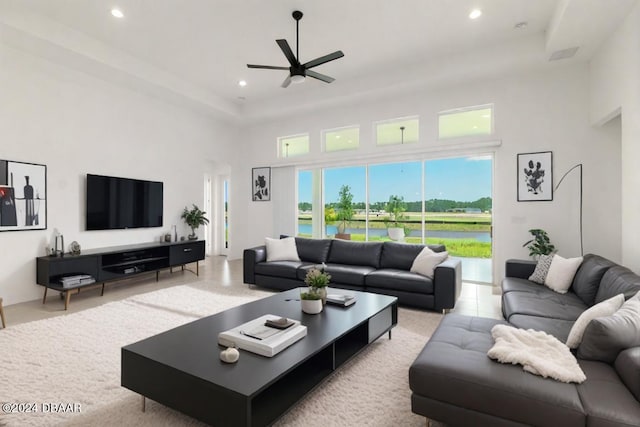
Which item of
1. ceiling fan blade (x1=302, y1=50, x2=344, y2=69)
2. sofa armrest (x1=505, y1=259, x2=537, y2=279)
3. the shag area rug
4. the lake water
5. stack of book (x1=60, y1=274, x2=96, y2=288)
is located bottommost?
the shag area rug

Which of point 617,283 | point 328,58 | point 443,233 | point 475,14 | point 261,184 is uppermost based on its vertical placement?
point 475,14

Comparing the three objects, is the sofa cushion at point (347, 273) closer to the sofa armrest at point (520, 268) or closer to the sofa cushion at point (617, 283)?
the sofa armrest at point (520, 268)

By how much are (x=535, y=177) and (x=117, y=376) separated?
5.78 m

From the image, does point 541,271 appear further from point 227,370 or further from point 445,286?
point 227,370

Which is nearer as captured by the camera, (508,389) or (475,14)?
(508,389)

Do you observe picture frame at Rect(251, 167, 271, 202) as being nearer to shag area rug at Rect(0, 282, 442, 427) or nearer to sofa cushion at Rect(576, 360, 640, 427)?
shag area rug at Rect(0, 282, 442, 427)

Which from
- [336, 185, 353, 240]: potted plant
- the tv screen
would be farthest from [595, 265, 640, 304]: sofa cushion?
the tv screen

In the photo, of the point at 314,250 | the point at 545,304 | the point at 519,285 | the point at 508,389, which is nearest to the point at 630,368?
the point at 508,389

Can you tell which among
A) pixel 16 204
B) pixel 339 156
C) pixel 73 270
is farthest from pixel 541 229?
pixel 16 204

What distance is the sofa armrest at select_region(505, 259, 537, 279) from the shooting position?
3877 millimetres

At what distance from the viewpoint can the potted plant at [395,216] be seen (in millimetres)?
6258

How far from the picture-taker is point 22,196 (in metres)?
4.36

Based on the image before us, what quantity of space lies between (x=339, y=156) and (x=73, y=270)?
4862 mm

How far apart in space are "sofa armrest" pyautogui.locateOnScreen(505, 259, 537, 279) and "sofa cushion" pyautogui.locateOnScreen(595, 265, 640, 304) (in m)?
1.05
